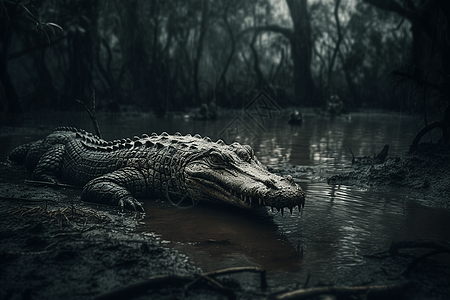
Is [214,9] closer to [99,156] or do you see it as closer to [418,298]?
[99,156]


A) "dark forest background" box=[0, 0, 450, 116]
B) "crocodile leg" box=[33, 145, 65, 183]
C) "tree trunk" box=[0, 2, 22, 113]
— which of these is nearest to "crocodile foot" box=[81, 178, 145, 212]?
"crocodile leg" box=[33, 145, 65, 183]

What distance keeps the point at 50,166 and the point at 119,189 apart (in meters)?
1.67

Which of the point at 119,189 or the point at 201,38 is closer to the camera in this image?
the point at 119,189

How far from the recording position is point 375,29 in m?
29.6

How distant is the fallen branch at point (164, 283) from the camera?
2.00 metres

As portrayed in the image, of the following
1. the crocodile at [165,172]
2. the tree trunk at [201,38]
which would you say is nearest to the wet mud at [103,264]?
the crocodile at [165,172]

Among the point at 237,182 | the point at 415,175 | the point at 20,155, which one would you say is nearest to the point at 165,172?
the point at 237,182

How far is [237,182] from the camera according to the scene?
360 cm

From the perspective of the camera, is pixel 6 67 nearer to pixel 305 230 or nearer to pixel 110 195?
pixel 110 195

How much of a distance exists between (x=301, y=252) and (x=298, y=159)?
4450 millimetres

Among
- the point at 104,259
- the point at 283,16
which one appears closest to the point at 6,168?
the point at 104,259

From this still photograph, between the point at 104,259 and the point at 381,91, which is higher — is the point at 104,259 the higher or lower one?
the lower one

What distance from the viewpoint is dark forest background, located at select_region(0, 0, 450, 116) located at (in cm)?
1384

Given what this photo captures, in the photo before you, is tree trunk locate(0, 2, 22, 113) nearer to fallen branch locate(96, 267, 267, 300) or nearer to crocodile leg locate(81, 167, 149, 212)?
crocodile leg locate(81, 167, 149, 212)
